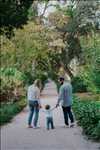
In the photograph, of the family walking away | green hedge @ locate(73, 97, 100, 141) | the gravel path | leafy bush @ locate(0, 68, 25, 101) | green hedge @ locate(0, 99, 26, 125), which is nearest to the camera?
the gravel path

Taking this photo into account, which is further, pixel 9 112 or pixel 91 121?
pixel 9 112

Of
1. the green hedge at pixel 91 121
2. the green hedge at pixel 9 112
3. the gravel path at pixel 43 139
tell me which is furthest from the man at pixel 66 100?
the green hedge at pixel 9 112

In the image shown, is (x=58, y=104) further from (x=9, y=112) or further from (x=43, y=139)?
(x=9, y=112)

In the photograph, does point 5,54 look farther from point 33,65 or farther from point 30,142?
point 30,142

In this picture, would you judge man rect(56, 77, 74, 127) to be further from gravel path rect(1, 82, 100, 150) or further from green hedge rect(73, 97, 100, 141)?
green hedge rect(73, 97, 100, 141)

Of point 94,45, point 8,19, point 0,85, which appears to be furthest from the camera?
point 0,85

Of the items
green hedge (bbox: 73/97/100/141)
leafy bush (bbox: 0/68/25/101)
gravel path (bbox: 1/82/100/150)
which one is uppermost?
green hedge (bbox: 73/97/100/141)

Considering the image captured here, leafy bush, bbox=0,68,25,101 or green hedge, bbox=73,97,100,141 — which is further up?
green hedge, bbox=73,97,100,141

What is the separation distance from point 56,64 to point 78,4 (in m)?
10.4

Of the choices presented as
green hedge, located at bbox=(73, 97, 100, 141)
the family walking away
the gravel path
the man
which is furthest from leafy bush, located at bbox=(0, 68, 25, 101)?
green hedge, located at bbox=(73, 97, 100, 141)

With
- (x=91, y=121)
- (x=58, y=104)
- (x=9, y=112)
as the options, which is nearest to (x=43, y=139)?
(x=91, y=121)

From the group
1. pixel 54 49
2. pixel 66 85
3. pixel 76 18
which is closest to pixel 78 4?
pixel 76 18

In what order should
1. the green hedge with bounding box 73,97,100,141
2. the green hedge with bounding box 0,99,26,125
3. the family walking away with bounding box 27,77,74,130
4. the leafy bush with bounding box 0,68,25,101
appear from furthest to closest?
1. the leafy bush with bounding box 0,68,25,101
2. the green hedge with bounding box 0,99,26,125
3. the family walking away with bounding box 27,77,74,130
4. the green hedge with bounding box 73,97,100,141

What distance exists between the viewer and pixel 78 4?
53.5 metres
